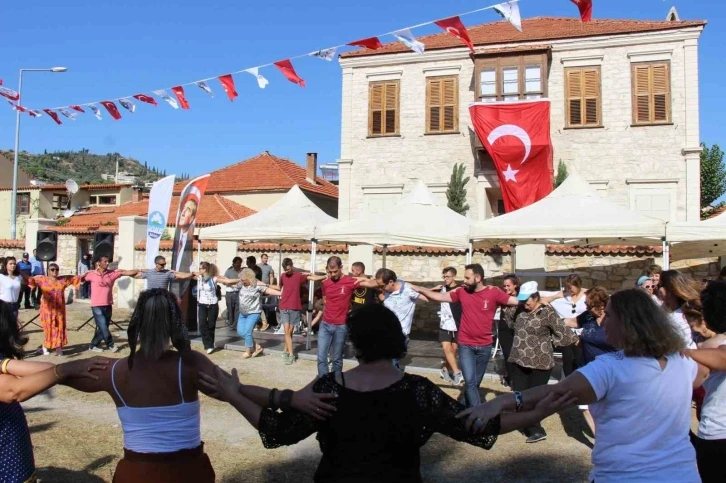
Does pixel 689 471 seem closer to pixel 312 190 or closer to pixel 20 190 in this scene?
pixel 312 190

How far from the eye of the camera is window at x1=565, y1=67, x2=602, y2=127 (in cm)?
1919

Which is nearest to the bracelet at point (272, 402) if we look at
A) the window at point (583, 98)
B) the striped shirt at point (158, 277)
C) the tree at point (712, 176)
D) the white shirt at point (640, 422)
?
the white shirt at point (640, 422)

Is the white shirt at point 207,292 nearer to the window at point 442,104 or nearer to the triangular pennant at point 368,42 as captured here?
the triangular pennant at point 368,42

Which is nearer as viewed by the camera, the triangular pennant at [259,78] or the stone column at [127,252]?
the triangular pennant at [259,78]

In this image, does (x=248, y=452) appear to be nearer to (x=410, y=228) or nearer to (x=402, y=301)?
(x=402, y=301)

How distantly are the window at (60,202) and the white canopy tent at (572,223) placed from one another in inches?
1432

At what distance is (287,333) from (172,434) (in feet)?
26.2

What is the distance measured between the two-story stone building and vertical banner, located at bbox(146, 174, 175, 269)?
28.2ft

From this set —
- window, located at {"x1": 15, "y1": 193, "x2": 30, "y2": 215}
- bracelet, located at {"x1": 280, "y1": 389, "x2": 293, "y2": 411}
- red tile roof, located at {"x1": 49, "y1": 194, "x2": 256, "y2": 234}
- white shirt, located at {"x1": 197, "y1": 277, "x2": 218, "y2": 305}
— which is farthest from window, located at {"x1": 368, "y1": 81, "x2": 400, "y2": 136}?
window, located at {"x1": 15, "y1": 193, "x2": 30, "y2": 215}

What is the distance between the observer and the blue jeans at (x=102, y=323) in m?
11.0

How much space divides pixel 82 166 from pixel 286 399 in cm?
12584

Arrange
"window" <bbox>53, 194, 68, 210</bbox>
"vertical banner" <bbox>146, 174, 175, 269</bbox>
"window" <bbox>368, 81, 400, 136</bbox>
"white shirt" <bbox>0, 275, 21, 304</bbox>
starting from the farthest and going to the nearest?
"window" <bbox>53, 194, 68, 210</bbox>
"window" <bbox>368, 81, 400, 136</bbox>
"vertical banner" <bbox>146, 174, 175, 269</bbox>
"white shirt" <bbox>0, 275, 21, 304</bbox>

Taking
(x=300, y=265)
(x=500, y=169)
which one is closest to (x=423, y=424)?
(x=300, y=265)

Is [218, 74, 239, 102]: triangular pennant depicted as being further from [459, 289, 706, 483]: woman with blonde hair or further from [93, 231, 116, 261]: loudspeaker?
[459, 289, 706, 483]: woman with blonde hair
